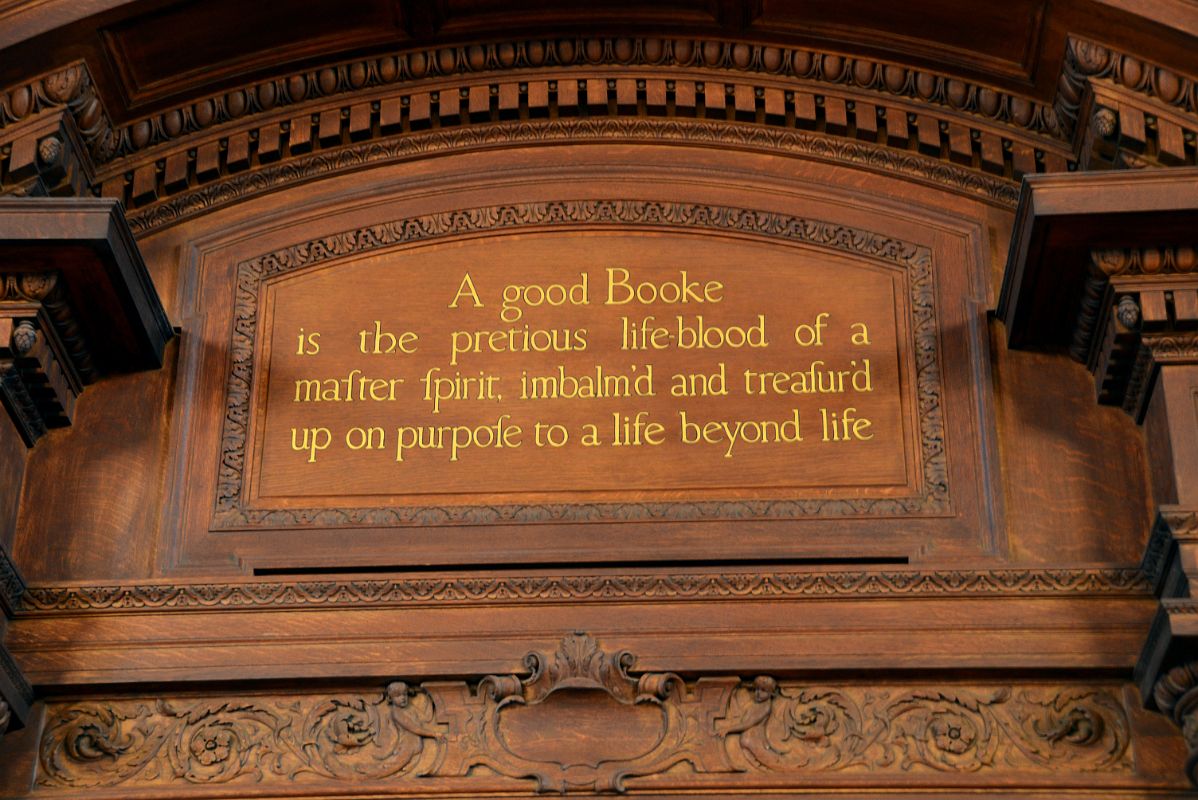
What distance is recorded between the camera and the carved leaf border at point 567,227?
22.2 feet

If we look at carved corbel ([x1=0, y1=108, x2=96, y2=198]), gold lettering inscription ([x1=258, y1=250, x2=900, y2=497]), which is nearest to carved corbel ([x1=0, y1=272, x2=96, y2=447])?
carved corbel ([x1=0, y1=108, x2=96, y2=198])

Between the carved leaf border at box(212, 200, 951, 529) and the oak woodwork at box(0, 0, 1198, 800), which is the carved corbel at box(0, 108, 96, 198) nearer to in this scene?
the oak woodwork at box(0, 0, 1198, 800)

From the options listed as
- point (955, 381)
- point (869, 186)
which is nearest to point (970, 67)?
point (869, 186)

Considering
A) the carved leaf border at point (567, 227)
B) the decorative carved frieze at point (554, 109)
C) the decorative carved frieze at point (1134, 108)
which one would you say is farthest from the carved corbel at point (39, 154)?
the decorative carved frieze at point (1134, 108)

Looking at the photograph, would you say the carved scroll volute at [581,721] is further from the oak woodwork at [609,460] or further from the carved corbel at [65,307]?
the carved corbel at [65,307]

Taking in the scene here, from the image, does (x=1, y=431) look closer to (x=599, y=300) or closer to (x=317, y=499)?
(x=317, y=499)

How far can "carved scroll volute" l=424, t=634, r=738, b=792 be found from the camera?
21.0 feet

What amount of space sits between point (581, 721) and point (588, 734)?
46 mm

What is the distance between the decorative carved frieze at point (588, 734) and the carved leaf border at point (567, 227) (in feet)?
1.79

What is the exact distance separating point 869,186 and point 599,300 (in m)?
1.03

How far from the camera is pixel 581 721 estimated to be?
645 cm

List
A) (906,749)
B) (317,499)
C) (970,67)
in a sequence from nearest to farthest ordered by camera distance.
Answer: (906,749), (317,499), (970,67)

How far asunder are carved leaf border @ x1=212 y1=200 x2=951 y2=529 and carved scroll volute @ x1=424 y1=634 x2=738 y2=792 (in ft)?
1.78

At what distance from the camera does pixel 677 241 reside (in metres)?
7.35
